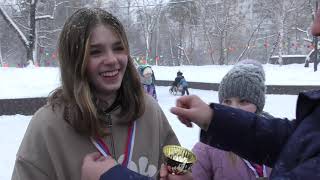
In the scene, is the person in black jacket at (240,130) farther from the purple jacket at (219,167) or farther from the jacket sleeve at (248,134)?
the purple jacket at (219,167)

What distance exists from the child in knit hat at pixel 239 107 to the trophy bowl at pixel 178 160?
0.83m

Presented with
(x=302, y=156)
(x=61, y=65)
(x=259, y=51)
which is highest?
(x=61, y=65)

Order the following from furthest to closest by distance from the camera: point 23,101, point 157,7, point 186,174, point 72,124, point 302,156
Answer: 1. point 157,7
2. point 23,101
3. point 72,124
4. point 186,174
5. point 302,156

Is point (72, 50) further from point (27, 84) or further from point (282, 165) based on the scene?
point (27, 84)

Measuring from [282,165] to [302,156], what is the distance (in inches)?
2.3

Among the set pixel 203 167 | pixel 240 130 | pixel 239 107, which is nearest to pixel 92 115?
pixel 240 130

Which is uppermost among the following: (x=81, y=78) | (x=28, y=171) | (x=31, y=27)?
(x=31, y=27)

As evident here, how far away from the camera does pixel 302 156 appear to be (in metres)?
0.96

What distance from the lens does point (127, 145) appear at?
73.5 inches

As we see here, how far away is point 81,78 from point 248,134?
0.80 meters

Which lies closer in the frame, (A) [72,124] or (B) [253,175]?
(A) [72,124]

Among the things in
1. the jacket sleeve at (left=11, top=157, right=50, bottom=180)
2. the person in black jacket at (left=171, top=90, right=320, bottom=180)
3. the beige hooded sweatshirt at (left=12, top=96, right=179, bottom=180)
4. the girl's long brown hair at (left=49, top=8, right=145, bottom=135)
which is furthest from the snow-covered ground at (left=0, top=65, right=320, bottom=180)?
the person in black jacket at (left=171, top=90, right=320, bottom=180)

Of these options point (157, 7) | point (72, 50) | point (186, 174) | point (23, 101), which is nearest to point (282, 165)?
point (186, 174)

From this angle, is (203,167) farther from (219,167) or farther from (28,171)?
(28,171)
